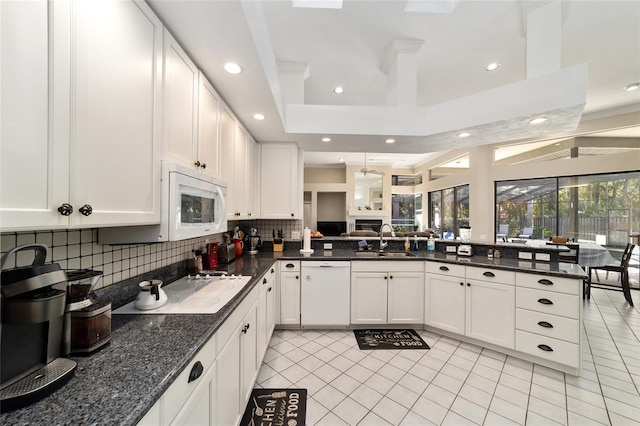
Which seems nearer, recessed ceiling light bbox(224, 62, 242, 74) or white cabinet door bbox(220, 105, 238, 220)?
recessed ceiling light bbox(224, 62, 242, 74)

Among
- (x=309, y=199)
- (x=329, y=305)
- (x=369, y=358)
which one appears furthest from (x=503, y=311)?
(x=309, y=199)

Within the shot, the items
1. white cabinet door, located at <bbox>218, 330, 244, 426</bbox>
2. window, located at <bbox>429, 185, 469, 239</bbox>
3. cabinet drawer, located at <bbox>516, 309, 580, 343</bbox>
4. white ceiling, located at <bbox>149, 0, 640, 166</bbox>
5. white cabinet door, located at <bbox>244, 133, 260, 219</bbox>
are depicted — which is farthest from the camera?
window, located at <bbox>429, 185, 469, 239</bbox>

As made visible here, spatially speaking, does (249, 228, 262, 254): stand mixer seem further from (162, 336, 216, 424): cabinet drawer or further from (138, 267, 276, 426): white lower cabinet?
(162, 336, 216, 424): cabinet drawer

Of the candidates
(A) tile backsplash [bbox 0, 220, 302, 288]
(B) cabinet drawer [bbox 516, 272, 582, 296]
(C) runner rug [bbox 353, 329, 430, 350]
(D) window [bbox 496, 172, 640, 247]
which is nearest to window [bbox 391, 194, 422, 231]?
(D) window [bbox 496, 172, 640, 247]

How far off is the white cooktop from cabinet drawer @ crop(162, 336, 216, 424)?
22 centimetres

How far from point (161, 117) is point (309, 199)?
21.2 ft

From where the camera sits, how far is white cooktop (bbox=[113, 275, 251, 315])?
126 centimetres

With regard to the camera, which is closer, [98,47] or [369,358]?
[98,47]

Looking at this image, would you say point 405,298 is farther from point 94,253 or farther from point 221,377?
point 94,253

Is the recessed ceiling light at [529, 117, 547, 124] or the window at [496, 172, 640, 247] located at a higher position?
the recessed ceiling light at [529, 117, 547, 124]

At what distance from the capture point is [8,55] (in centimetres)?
62

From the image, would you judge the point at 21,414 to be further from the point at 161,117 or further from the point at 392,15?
the point at 392,15

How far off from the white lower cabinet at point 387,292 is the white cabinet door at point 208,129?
189 centimetres

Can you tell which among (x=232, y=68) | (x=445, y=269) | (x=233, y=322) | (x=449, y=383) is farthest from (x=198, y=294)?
(x=445, y=269)
